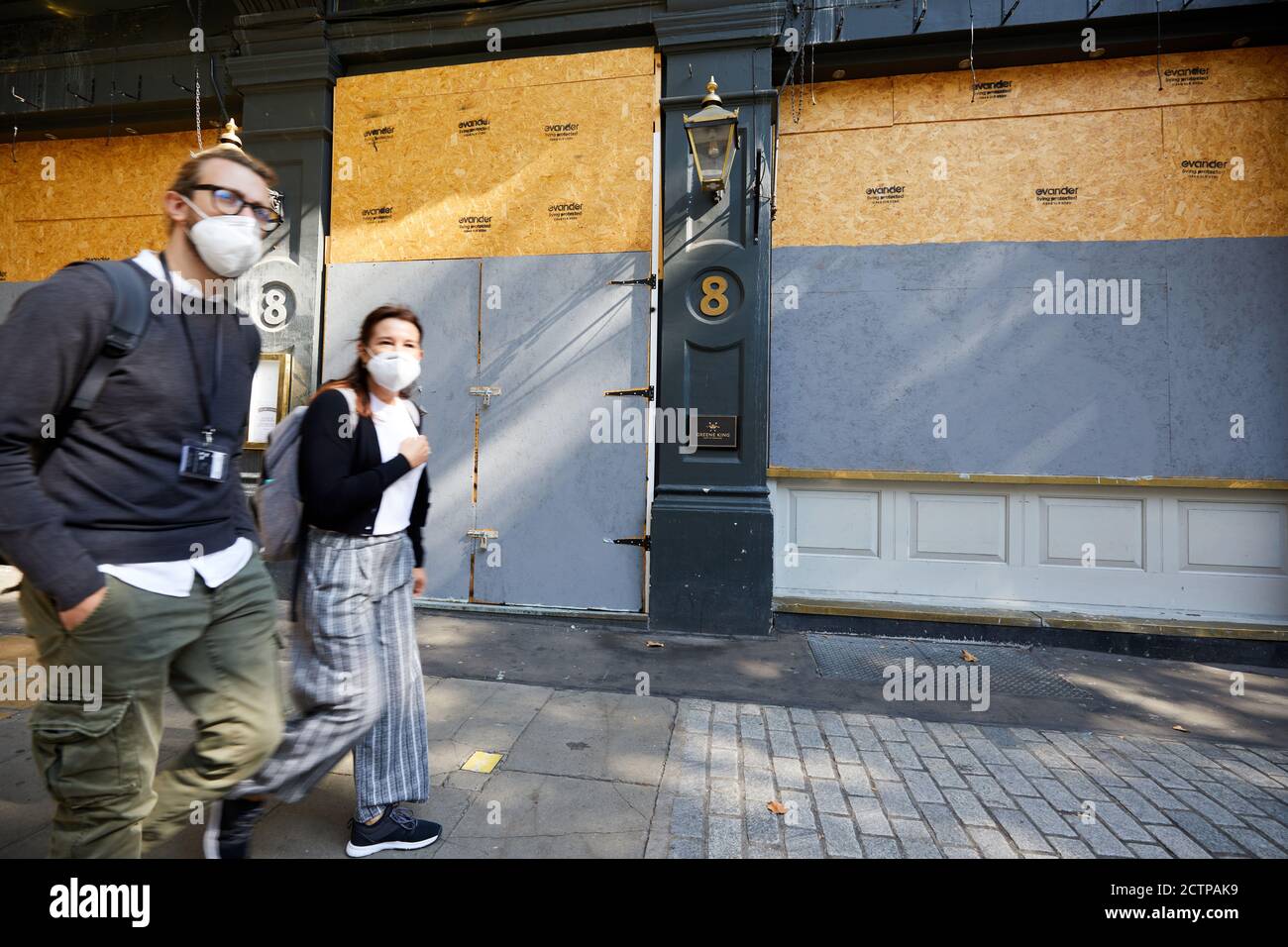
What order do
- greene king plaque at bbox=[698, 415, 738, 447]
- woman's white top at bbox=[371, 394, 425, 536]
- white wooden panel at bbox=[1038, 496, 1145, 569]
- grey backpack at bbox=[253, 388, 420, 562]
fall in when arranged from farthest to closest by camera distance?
greene king plaque at bbox=[698, 415, 738, 447] → white wooden panel at bbox=[1038, 496, 1145, 569] → woman's white top at bbox=[371, 394, 425, 536] → grey backpack at bbox=[253, 388, 420, 562]

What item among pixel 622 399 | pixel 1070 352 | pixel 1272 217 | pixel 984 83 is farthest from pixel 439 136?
pixel 1272 217

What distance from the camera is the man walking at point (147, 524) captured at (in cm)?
146

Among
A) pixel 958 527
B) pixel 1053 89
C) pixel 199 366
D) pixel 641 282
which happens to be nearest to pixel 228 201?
pixel 199 366

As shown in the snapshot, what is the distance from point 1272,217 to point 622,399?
533 centimetres

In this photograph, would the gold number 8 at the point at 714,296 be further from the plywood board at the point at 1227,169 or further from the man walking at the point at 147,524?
the man walking at the point at 147,524

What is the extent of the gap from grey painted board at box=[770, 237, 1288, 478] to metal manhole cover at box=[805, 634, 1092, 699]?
1449 millimetres

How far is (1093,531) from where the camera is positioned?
5.22 meters

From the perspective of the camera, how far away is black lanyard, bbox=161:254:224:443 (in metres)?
1.71

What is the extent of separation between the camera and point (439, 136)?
19.1 ft

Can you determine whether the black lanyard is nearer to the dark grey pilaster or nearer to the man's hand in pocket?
the man's hand in pocket

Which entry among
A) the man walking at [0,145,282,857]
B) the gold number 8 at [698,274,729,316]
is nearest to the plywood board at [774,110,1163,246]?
the gold number 8 at [698,274,729,316]

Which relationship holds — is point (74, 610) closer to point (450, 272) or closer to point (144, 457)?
point (144, 457)

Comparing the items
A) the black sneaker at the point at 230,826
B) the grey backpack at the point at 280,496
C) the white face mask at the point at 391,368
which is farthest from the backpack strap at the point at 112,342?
the black sneaker at the point at 230,826

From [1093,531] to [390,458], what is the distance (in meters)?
5.46
